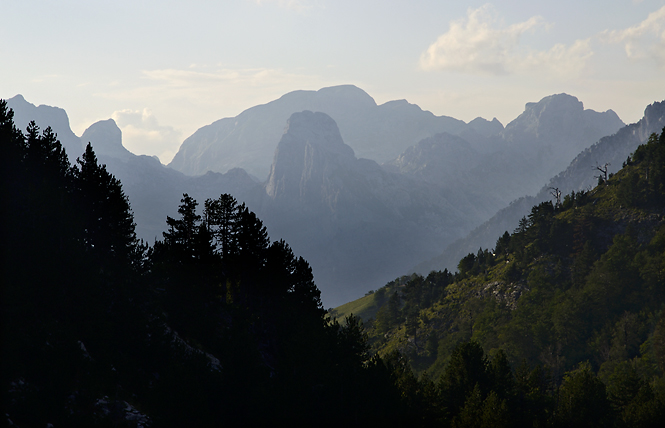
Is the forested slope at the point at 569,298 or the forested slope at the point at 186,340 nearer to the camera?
the forested slope at the point at 186,340

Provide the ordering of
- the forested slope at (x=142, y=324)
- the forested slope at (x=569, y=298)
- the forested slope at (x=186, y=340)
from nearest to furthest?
the forested slope at (x=142, y=324) → the forested slope at (x=186, y=340) → the forested slope at (x=569, y=298)

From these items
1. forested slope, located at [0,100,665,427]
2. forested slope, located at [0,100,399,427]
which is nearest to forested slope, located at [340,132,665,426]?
forested slope, located at [0,100,665,427]

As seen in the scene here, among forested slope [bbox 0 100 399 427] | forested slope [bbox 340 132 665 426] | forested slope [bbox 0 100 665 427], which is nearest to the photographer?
forested slope [bbox 0 100 399 427]

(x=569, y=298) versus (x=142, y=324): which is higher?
(x=142, y=324)

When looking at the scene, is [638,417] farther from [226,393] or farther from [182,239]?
[182,239]

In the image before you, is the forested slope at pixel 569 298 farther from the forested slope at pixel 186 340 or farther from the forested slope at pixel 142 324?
the forested slope at pixel 142 324

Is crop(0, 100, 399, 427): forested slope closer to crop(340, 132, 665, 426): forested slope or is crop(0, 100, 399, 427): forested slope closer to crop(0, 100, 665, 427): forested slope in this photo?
crop(0, 100, 665, 427): forested slope

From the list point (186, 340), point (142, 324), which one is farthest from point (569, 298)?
point (142, 324)

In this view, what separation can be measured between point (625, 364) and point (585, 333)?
17.8 m

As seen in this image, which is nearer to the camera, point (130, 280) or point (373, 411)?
point (373, 411)

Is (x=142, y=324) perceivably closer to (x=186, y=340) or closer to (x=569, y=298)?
(x=186, y=340)

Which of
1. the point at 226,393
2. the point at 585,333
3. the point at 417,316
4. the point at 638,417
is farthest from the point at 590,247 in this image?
the point at 226,393

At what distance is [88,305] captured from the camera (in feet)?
139

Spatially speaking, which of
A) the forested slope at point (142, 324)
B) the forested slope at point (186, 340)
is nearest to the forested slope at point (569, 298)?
the forested slope at point (186, 340)
